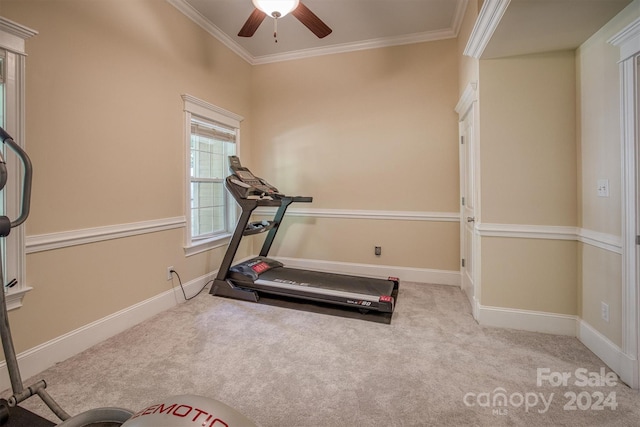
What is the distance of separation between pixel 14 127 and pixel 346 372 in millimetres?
2546

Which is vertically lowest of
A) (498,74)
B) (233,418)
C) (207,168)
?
(233,418)

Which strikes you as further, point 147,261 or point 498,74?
point 147,261

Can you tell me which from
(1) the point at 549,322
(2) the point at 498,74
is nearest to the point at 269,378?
(1) the point at 549,322

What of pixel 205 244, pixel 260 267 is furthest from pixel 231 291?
pixel 205 244

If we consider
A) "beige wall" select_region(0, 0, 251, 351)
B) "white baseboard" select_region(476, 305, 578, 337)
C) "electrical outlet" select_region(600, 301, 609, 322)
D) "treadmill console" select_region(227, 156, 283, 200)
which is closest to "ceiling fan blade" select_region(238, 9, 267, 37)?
"beige wall" select_region(0, 0, 251, 351)

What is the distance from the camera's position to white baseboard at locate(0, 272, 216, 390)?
1.81 metres

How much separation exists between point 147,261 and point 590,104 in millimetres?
3809

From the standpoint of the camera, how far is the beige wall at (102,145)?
1882mm

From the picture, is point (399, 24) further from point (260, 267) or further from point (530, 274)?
point (260, 267)

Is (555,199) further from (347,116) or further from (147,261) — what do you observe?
(147,261)

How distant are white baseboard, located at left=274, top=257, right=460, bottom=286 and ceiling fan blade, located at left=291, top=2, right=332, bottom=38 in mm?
2728

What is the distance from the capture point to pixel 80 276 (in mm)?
2129

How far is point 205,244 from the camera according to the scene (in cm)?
336

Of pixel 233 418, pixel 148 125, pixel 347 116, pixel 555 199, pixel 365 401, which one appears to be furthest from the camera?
pixel 347 116
